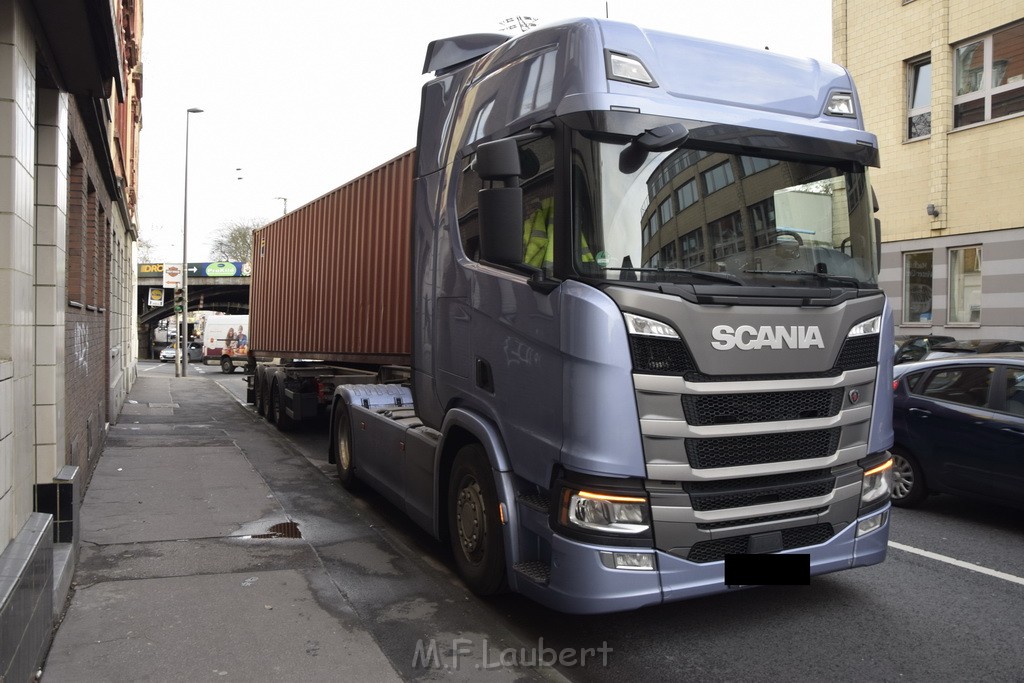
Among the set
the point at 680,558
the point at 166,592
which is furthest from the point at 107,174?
the point at 680,558

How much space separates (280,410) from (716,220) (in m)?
A: 10.6

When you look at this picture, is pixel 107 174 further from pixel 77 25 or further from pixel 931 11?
pixel 931 11

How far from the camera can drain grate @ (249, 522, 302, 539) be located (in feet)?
21.3

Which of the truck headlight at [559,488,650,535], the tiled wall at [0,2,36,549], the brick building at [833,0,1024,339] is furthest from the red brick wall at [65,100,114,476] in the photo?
the brick building at [833,0,1024,339]

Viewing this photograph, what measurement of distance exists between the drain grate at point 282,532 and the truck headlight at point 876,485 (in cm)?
411

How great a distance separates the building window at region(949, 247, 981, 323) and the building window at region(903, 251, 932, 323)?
1.83 ft

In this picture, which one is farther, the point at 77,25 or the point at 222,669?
the point at 77,25

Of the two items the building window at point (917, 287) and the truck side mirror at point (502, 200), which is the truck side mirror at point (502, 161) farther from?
the building window at point (917, 287)

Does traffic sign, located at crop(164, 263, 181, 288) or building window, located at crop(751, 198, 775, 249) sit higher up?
traffic sign, located at crop(164, 263, 181, 288)

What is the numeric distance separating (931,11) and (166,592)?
60.8ft

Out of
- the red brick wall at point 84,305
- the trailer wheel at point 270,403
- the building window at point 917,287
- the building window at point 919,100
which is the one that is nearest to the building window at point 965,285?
the building window at point 917,287

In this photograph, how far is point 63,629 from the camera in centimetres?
446

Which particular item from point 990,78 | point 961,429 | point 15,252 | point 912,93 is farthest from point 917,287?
point 15,252

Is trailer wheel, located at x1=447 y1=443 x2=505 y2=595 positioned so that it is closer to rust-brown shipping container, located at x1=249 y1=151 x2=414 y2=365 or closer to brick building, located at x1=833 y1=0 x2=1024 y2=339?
rust-brown shipping container, located at x1=249 y1=151 x2=414 y2=365
